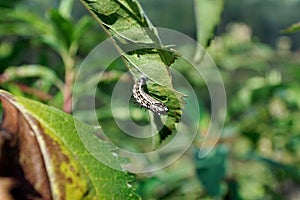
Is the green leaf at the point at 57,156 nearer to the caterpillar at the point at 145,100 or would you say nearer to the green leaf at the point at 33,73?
the caterpillar at the point at 145,100

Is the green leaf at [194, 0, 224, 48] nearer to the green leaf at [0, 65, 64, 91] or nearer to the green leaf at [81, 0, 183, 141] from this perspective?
the green leaf at [81, 0, 183, 141]

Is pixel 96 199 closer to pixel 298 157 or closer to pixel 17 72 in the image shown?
pixel 17 72

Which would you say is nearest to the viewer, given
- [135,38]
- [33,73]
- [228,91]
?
[135,38]

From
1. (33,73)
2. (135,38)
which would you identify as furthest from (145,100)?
(33,73)

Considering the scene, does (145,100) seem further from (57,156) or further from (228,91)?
(228,91)

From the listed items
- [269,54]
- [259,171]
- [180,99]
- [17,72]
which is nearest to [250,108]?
[259,171]

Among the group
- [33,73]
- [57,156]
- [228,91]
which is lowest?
[228,91]
